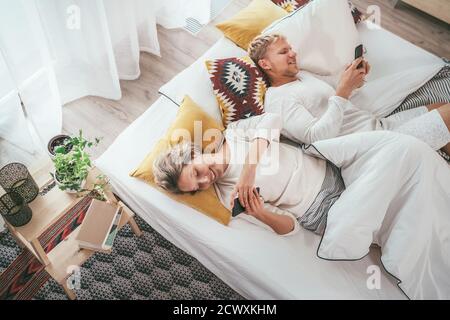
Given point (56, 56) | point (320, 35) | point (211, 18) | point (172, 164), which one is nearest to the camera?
point (172, 164)

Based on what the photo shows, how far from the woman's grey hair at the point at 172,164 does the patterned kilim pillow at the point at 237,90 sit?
338 millimetres

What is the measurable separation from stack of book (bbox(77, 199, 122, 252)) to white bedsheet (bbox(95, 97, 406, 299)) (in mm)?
125

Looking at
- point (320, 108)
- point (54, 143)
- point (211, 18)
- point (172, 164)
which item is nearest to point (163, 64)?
point (211, 18)

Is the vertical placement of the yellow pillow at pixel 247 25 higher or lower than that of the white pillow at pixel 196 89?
higher

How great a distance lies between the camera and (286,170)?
4.97ft

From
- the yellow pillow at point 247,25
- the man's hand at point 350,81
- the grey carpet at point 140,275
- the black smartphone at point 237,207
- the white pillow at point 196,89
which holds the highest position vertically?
the yellow pillow at point 247,25

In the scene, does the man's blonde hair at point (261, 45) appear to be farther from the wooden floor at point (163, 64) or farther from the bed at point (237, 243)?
the wooden floor at point (163, 64)

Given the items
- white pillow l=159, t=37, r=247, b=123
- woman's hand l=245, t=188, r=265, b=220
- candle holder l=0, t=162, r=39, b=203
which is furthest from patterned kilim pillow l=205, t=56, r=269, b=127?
candle holder l=0, t=162, r=39, b=203

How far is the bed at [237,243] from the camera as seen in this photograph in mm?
1351

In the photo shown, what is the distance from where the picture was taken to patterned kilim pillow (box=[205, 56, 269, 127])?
64.9 inches

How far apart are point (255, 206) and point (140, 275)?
697mm

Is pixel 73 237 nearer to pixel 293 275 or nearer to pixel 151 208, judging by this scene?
pixel 151 208


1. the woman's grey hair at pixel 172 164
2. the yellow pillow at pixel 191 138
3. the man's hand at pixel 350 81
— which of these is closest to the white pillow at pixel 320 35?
the man's hand at pixel 350 81

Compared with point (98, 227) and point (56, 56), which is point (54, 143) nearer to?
point (98, 227)
